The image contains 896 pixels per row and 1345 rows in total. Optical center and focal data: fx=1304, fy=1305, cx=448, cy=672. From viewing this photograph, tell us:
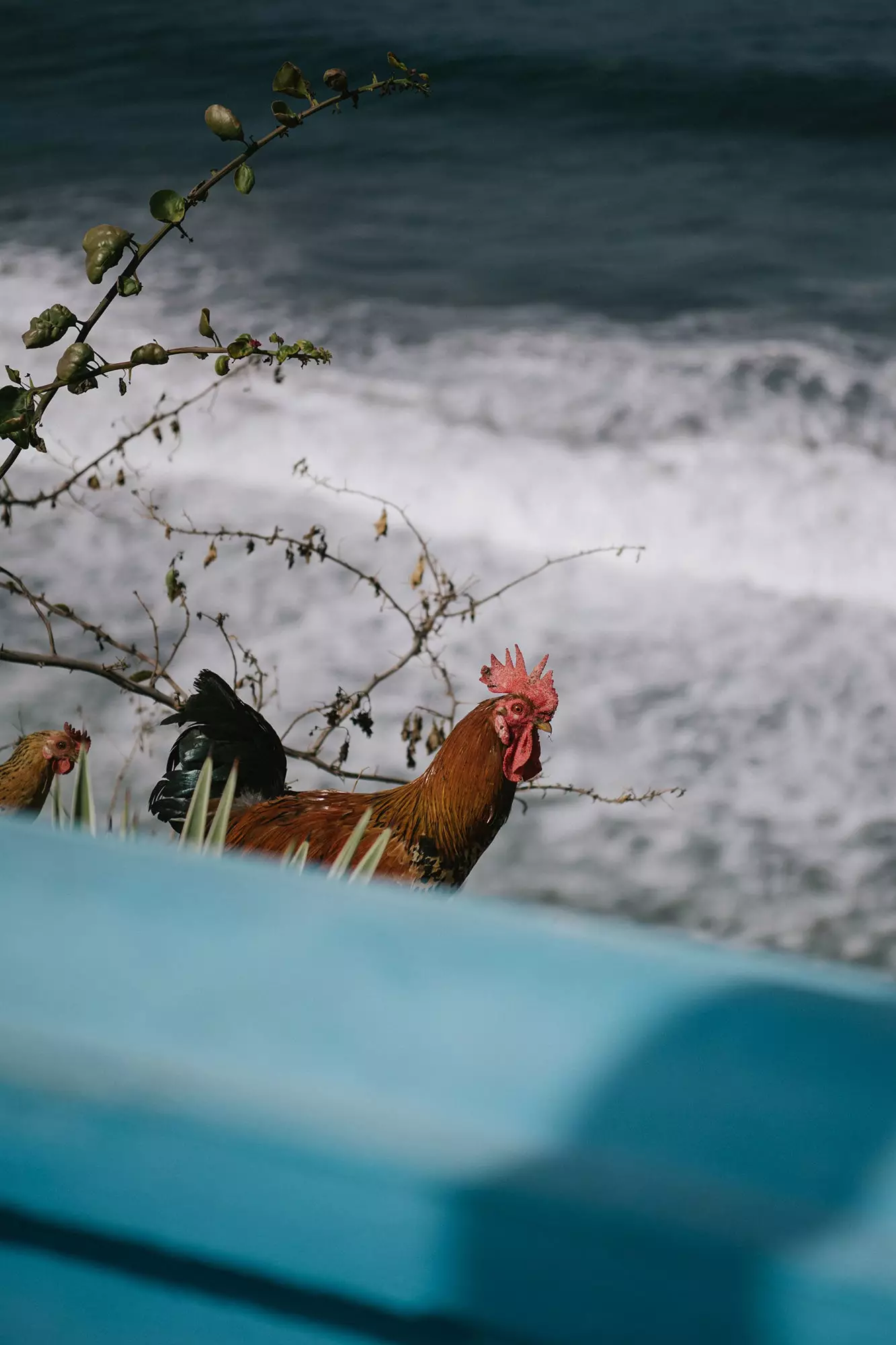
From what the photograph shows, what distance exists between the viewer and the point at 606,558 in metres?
3.89

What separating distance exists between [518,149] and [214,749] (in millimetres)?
5544

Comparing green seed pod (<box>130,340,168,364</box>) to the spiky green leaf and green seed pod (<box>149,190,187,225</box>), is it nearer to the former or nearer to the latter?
green seed pod (<box>149,190,187,225</box>)

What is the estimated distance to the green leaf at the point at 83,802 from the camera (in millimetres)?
1362

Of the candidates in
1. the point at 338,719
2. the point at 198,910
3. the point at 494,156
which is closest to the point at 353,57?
the point at 494,156

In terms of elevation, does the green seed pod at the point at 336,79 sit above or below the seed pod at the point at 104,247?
above

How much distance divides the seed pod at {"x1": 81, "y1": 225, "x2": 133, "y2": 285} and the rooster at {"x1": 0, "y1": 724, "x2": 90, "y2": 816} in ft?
2.09

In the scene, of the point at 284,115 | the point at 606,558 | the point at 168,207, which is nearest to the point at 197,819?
the point at 168,207

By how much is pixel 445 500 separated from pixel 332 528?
17.4 inches

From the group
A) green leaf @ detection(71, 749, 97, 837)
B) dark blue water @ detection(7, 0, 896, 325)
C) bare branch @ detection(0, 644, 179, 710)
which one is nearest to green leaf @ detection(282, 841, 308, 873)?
green leaf @ detection(71, 749, 97, 837)

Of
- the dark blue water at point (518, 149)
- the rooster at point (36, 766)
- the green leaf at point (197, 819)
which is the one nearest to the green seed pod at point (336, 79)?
the green leaf at point (197, 819)

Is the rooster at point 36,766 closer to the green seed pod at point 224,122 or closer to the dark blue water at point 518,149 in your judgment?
the green seed pod at point 224,122

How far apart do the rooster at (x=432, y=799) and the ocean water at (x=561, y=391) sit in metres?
0.83

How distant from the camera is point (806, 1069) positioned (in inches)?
18.1

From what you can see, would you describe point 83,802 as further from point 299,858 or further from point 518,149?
point 518,149
